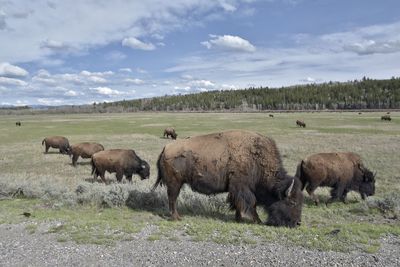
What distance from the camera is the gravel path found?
5852 millimetres

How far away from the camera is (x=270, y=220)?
341 inches

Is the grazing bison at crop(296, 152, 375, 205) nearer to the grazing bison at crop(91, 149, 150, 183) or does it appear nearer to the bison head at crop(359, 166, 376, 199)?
the bison head at crop(359, 166, 376, 199)

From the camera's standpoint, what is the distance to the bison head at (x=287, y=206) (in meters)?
8.53

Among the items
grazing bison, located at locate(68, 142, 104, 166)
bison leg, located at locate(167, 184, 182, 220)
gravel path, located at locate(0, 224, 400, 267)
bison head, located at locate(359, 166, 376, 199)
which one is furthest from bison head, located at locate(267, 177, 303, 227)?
grazing bison, located at locate(68, 142, 104, 166)

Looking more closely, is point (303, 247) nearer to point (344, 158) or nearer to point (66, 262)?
point (66, 262)

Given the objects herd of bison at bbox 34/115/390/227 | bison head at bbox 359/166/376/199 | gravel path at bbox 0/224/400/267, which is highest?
herd of bison at bbox 34/115/390/227

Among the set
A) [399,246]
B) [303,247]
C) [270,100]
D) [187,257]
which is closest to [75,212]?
[187,257]

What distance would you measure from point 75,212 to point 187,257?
4635 mm

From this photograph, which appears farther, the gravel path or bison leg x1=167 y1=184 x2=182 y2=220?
bison leg x1=167 y1=184 x2=182 y2=220

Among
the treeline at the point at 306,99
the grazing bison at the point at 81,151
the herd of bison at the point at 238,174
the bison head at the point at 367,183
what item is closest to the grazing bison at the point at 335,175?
the bison head at the point at 367,183

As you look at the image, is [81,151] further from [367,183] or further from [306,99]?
[306,99]

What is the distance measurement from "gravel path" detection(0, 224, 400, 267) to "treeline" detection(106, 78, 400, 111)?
142 m

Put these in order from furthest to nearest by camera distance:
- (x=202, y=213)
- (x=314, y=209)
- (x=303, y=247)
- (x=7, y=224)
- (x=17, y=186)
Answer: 1. (x=17, y=186)
2. (x=314, y=209)
3. (x=202, y=213)
4. (x=7, y=224)
5. (x=303, y=247)

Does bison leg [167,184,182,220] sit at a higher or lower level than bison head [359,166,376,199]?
higher
